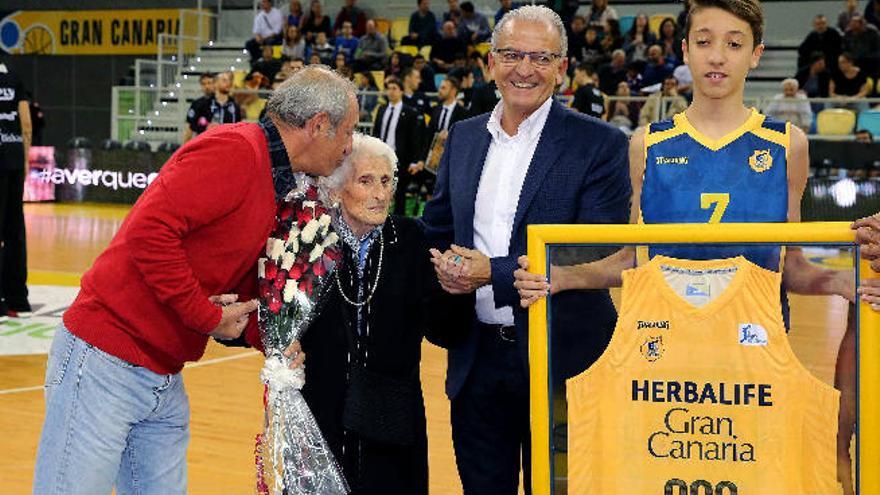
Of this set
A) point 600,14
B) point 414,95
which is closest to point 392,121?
point 414,95

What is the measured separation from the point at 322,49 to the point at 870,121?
9258mm

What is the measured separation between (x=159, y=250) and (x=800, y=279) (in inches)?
59.1

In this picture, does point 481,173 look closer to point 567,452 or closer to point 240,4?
point 567,452

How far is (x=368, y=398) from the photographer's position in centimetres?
311

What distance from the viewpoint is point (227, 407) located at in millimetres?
6273

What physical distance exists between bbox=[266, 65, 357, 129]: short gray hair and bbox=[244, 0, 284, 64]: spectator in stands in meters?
18.7

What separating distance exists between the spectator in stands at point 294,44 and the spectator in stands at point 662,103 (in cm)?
715

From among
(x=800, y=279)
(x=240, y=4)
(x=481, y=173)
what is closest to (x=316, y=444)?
(x=481, y=173)

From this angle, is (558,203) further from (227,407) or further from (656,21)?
(656,21)

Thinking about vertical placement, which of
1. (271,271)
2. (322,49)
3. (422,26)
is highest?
(422,26)

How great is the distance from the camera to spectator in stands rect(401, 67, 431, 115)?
48.8 ft

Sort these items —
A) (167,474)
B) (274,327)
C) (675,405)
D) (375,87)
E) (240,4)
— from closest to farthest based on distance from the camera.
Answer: (675,405), (274,327), (167,474), (375,87), (240,4)

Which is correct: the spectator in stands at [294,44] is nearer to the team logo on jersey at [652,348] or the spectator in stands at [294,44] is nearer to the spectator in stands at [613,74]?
the spectator in stands at [613,74]

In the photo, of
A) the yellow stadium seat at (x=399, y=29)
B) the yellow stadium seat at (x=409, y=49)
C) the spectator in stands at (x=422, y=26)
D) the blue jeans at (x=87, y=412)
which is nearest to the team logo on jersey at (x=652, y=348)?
the blue jeans at (x=87, y=412)
